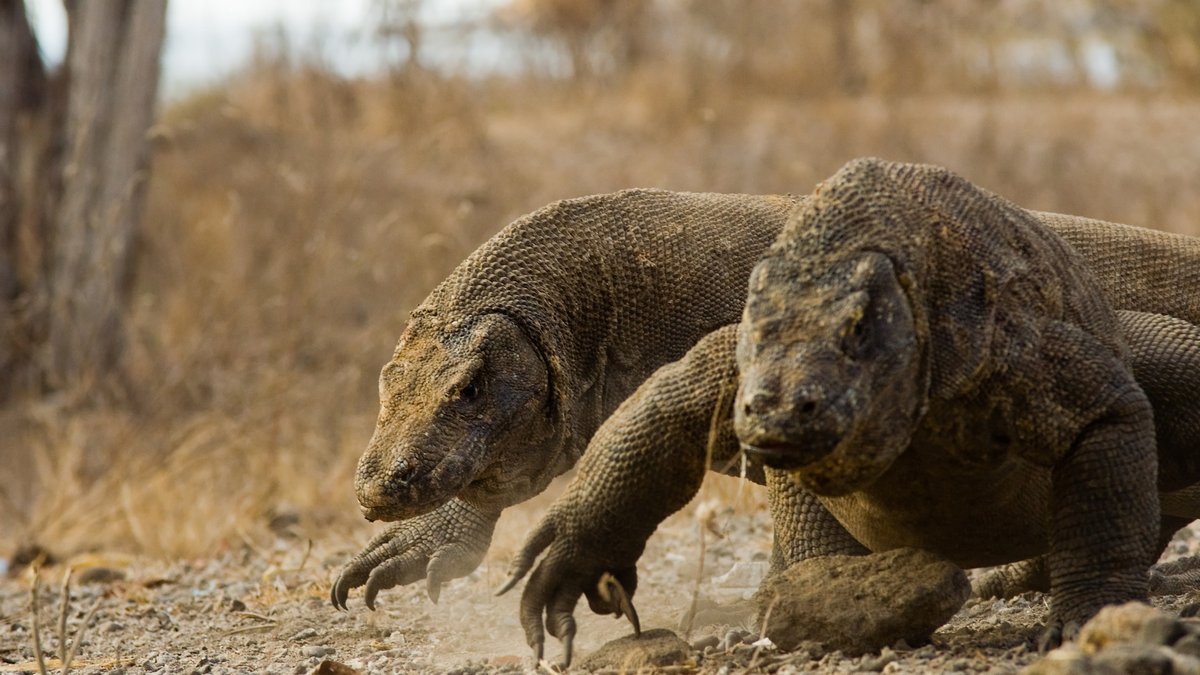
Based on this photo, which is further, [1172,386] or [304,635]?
[304,635]

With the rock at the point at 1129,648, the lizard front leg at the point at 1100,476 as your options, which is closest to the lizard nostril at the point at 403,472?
the lizard front leg at the point at 1100,476

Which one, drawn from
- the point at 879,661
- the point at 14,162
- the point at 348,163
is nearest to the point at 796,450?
the point at 879,661

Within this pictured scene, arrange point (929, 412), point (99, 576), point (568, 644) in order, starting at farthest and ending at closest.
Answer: point (99, 576) < point (568, 644) < point (929, 412)

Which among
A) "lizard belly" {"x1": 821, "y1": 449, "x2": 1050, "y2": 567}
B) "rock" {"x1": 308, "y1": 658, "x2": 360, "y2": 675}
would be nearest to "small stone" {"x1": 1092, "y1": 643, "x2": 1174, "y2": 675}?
"lizard belly" {"x1": 821, "y1": 449, "x2": 1050, "y2": 567}

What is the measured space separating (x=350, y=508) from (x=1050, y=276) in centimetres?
417

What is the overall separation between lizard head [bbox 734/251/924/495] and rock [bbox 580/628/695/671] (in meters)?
0.60

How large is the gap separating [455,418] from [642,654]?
0.71 meters

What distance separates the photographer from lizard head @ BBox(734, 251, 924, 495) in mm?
2260

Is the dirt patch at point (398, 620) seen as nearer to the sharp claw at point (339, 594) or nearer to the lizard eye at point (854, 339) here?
the sharp claw at point (339, 594)

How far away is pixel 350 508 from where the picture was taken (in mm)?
6348

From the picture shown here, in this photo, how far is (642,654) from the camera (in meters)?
2.88

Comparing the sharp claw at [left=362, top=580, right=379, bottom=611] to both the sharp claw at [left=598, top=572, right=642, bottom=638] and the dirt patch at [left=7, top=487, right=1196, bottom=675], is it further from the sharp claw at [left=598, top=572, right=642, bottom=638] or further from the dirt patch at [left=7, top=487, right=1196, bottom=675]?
the sharp claw at [left=598, top=572, right=642, bottom=638]

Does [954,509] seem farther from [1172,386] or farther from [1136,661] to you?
[1136,661]

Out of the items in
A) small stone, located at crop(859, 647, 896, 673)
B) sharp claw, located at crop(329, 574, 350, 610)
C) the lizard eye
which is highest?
the lizard eye
